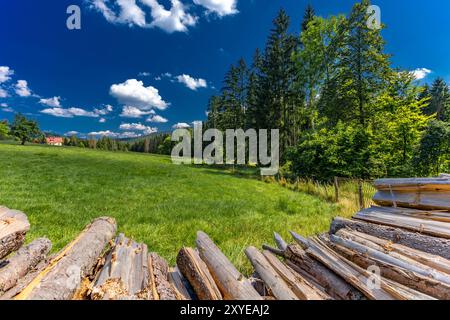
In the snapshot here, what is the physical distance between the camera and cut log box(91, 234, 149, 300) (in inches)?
78.4

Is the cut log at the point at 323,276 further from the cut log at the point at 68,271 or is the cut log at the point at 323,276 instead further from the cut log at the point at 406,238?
the cut log at the point at 68,271

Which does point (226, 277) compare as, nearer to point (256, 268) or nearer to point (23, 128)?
point (256, 268)

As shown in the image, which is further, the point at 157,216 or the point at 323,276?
the point at 157,216

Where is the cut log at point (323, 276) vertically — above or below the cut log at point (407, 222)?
below

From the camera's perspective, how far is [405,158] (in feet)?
46.9

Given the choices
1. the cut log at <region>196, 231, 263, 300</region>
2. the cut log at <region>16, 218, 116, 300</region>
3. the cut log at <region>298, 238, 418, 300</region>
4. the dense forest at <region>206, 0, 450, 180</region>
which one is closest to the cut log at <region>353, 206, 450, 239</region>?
the cut log at <region>298, 238, 418, 300</region>

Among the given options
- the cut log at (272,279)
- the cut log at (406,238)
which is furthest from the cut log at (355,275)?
the cut log at (406,238)

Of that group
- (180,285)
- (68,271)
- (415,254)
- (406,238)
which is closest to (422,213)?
(406,238)

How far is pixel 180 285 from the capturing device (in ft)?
9.16

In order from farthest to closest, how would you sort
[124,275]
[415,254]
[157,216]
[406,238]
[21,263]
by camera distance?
1. [157,216]
2. [406,238]
3. [415,254]
4. [21,263]
5. [124,275]

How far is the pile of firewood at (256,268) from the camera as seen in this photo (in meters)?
2.12

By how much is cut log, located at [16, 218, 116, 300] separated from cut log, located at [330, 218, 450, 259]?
4474mm

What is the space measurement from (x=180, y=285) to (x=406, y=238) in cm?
353
